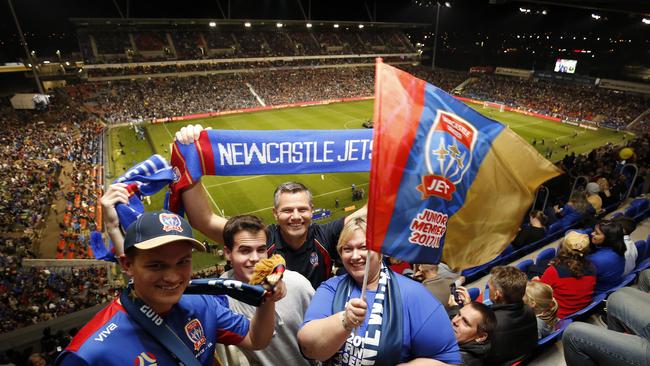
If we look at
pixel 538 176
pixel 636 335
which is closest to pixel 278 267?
pixel 538 176

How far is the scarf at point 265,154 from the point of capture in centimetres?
385

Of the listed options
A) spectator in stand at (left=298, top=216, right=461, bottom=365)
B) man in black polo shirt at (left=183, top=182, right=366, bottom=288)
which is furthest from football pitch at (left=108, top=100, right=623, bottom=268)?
spectator in stand at (left=298, top=216, right=461, bottom=365)

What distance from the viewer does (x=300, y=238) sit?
3463mm

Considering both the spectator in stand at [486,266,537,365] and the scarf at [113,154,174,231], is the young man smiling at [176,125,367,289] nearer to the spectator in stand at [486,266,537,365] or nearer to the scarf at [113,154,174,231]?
the scarf at [113,154,174,231]

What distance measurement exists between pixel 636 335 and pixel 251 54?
59204mm

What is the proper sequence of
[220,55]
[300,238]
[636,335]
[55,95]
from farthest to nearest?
[220,55] → [55,95] → [300,238] → [636,335]

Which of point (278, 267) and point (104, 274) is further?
point (104, 274)

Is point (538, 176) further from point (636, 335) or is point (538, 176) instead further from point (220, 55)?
point (220, 55)

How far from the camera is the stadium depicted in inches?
132

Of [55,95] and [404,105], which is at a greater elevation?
[404,105]

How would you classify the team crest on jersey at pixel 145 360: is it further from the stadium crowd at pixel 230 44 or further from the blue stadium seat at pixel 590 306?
the stadium crowd at pixel 230 44

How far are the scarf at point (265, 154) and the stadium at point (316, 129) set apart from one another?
2.6 inches

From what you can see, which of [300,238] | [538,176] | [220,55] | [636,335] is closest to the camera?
[636,335]

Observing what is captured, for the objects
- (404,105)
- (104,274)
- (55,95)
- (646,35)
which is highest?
(646,35)
